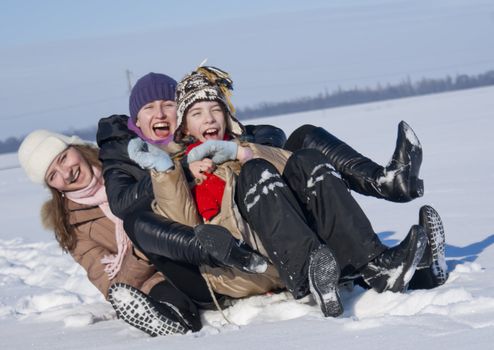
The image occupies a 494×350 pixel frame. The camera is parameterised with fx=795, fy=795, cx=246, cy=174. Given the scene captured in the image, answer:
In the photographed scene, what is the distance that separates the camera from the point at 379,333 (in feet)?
9.32

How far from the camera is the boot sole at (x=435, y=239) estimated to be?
3.59 meters

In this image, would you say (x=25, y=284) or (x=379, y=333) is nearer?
(x=379, y=333)

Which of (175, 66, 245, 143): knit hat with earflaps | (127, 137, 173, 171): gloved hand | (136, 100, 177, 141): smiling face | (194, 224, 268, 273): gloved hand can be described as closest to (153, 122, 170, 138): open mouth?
(136, 100, 177, 141): smiling face

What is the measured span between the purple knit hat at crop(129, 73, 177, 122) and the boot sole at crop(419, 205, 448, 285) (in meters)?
1.85

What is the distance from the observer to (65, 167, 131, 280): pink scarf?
14.4 feet

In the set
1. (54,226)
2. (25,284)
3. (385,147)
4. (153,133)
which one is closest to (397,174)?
(153,133)

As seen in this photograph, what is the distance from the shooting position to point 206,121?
402cm

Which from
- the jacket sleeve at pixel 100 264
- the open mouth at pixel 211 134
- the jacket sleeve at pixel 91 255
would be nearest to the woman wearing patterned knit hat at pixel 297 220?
the open mouth at pixel 211 134

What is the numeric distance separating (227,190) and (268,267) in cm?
39

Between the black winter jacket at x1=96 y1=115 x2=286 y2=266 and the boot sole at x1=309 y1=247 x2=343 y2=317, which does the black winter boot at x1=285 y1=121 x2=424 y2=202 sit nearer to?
the black winter jacket at x1=96 y1=115 x2=286 y2=266

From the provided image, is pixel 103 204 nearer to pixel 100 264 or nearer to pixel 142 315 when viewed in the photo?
pixel 100 264

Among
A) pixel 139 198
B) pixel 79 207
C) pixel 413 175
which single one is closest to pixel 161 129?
pixel 79 207

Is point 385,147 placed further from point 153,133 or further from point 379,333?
point 379,333

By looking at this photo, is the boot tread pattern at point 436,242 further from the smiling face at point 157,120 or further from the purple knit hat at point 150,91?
the purple knit hat at point 150,91
